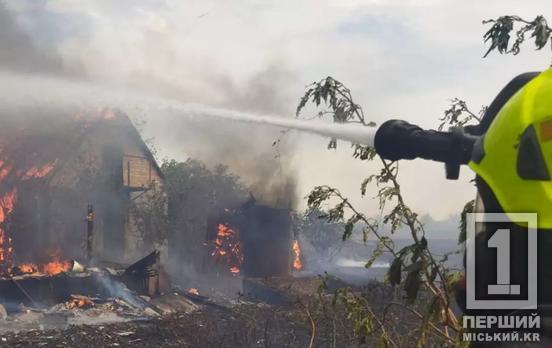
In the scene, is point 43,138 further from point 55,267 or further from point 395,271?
point 395,271

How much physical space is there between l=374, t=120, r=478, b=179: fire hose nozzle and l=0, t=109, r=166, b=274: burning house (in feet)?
63.4

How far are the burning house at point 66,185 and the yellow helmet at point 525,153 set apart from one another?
773 inches

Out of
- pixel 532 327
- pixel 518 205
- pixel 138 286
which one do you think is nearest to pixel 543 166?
pixel 518 205

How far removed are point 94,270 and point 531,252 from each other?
17.4 m

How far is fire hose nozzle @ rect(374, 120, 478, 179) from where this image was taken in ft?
4.57

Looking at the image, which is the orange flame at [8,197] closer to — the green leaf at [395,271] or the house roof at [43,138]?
the house roof at [43,138]

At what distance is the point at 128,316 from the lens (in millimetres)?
15070

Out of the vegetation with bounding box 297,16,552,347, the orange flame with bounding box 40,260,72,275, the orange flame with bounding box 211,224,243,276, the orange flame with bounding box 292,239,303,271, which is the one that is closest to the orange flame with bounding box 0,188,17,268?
the orange flame with bounding box 40,260,72,275

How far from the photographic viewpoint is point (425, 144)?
1.39m

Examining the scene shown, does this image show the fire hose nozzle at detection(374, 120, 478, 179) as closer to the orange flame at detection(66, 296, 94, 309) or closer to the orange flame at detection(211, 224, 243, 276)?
the orange flame at detection(66, 296, 94, 309)

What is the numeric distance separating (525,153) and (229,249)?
25336 mm

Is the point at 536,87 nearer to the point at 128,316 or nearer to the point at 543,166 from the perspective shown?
the point at 543,166

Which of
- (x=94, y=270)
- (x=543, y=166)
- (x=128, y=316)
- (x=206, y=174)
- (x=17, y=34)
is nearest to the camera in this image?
(x=543, y=166)

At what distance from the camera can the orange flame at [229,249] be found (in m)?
25.8
